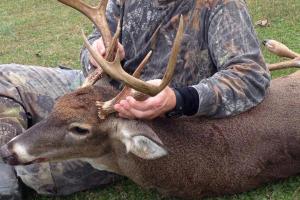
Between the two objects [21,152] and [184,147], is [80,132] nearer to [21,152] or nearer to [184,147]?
[21,152]

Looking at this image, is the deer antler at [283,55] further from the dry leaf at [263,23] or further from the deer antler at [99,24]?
Result: the deer antler at [99,24]

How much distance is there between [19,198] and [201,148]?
1.41 metres

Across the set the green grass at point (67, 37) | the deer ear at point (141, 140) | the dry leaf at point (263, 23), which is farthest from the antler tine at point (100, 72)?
the dry leaf at point (263, 23)

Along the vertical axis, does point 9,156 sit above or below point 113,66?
below

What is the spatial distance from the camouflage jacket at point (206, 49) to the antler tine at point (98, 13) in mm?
218

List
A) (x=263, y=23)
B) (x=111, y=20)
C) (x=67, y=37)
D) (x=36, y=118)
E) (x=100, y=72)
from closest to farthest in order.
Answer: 1. (x=100, y=72)
2. (x=111, y=20)
3. (x=36, y=118)
4. (x=263, y=23)
5. (x=67, y=37)

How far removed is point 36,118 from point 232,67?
174 cm

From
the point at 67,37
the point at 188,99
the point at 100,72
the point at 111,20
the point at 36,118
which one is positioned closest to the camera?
the point at 188,99

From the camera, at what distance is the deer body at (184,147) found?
12.7 ft

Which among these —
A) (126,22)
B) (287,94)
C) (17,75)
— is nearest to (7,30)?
(17,75)

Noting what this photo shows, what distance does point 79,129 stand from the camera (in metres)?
3.89

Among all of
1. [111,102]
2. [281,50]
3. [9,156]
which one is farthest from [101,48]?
[281,50]

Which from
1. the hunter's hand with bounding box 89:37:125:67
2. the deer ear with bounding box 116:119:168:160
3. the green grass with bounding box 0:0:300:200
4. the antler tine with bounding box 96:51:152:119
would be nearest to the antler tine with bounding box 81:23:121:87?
the hunter's hand with bounding box 89:37:125:67

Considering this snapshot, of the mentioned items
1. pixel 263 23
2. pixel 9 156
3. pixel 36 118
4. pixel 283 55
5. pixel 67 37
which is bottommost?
pixel 67 37
